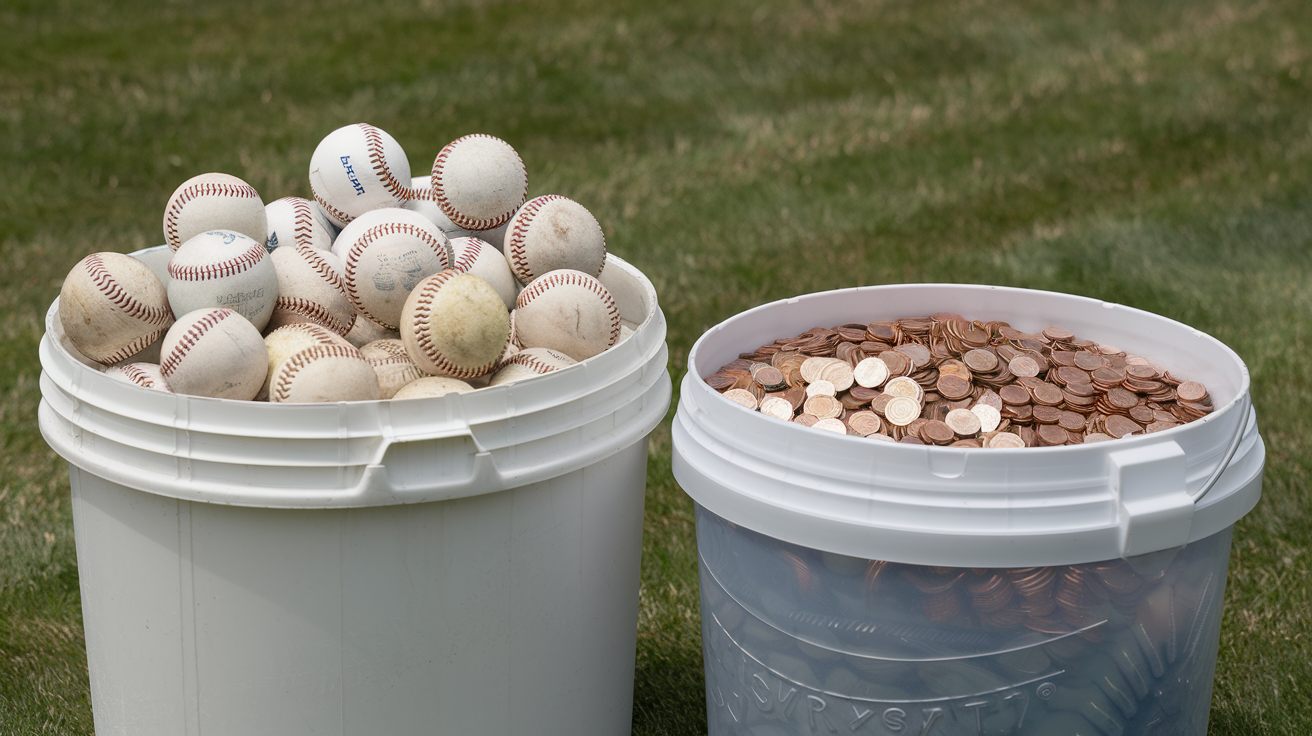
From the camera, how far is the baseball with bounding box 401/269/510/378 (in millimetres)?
2617

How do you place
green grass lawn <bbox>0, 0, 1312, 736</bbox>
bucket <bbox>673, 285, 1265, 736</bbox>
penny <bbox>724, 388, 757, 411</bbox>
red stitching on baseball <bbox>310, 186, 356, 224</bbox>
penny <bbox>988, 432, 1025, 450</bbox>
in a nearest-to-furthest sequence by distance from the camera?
bucket <bbox>673, 285, 1265, 736</bbox> → penny <bbox>988, 432, 1025, 450</bbox> → penny <bbox>724, 388, 757, 411</bbox> → red stitching on baseball <bbox>310, 186, 356, 224</bbox> → green grass lawn <bbox>0, 0, 1312, 736</bbox>

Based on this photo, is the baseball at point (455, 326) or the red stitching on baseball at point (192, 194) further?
the red stitching on baseball at point (192, 194)

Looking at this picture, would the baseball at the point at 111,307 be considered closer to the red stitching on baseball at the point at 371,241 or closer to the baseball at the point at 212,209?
the baseball at the point at 212,209

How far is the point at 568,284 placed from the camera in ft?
9.63

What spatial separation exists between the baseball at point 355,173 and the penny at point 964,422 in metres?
1.80

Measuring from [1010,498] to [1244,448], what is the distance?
0.61 m

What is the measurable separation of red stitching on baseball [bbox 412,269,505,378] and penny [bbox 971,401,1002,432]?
3.66 feet

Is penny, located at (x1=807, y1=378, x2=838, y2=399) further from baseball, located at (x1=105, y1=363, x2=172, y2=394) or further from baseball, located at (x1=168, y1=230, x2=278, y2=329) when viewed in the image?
baseball, located at (x1=105, y1=363, x2=172, y2=394)

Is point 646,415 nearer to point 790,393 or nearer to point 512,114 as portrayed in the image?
point 790,393

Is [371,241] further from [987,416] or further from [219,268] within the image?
[987,416]

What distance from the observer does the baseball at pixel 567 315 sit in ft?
9.52

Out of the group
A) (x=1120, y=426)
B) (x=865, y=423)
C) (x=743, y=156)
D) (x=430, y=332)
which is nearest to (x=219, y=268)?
(x=430, y=332)

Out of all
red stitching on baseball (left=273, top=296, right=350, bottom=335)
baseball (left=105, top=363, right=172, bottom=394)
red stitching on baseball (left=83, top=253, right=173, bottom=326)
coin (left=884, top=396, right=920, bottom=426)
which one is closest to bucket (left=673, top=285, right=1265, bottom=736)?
coin (left=884, top=396, right=920, bottom=426)

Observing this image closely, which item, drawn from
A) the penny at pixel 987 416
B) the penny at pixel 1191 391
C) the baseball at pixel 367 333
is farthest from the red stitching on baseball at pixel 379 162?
the penny at pixel 1191 391
